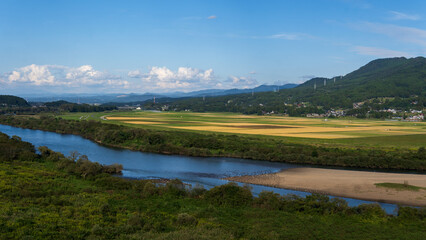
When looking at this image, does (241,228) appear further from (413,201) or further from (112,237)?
(413,201)

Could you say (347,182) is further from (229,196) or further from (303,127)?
(303,127)

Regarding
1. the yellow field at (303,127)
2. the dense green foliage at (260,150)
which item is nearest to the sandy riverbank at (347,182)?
the dense green foliage at (260,150)

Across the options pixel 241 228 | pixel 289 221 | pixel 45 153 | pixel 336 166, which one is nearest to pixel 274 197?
pixel 289 221

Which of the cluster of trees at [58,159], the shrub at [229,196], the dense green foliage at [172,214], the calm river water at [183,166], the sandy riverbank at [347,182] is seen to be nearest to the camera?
the dense green foliage at [172,214]

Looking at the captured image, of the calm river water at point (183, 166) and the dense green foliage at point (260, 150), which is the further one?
the dense green foliage at point (260, 150)

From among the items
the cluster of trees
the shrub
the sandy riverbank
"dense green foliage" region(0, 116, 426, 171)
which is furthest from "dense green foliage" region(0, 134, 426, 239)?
"dense green foliage" region(0, 116, 426, 171)

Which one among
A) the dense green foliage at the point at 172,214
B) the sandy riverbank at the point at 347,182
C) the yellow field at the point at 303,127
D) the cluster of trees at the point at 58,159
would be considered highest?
the yellow field at the point at 303,127

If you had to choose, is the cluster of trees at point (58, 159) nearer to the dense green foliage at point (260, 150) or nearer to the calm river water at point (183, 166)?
the calm river water at point (183, 166)
